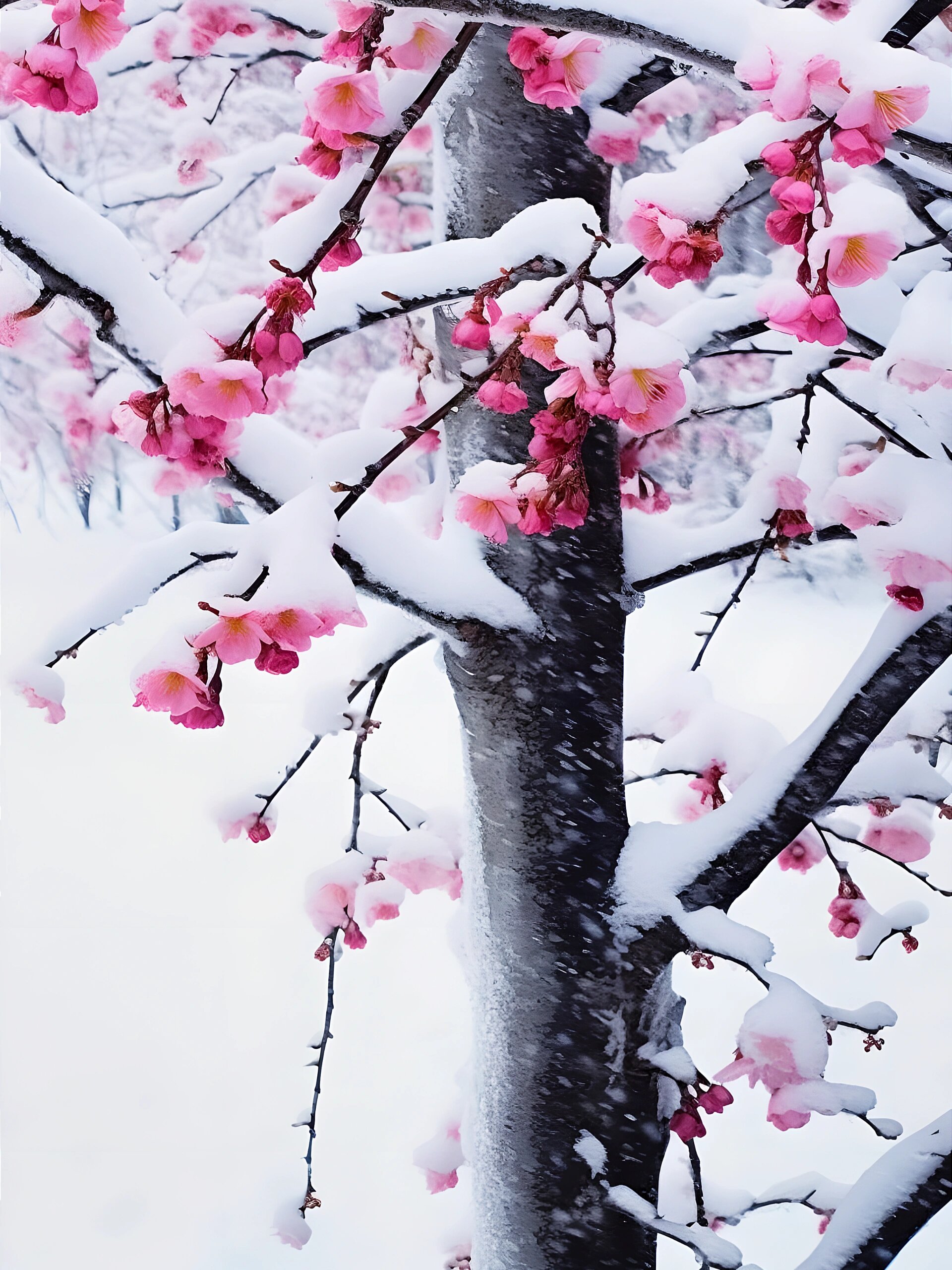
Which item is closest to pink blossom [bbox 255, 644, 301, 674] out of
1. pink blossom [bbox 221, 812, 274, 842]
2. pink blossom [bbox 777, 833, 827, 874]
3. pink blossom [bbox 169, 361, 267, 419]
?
pink blossom [bbox 169, 361, 267, 419]

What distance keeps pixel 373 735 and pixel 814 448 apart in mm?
3798

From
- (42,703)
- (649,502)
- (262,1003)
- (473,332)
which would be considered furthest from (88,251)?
(262,1003)

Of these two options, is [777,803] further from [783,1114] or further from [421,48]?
[421,48]

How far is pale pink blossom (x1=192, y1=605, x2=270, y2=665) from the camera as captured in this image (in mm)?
688

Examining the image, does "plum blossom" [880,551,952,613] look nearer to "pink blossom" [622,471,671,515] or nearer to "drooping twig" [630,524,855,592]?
"drooping twig" [630,524,855,592]

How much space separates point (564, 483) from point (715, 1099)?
2.55 ft

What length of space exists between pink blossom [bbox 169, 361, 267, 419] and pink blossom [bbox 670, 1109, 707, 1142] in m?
0.98

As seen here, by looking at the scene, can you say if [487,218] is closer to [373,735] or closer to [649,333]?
[649,333]

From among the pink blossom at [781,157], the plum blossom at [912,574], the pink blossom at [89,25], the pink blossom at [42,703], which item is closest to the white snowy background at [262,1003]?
the pink blossom at [42,703]

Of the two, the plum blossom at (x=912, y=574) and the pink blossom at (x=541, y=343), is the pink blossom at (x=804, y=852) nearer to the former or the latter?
the plum blossom at (x=912, y=574)

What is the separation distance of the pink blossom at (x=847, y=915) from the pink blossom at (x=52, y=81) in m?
1.47

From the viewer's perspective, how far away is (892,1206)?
100cm

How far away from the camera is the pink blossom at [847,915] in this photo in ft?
5.04

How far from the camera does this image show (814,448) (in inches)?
59.4
